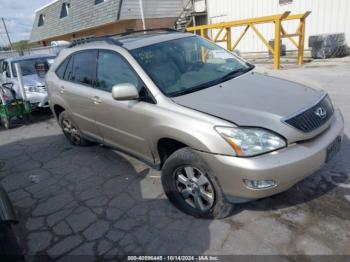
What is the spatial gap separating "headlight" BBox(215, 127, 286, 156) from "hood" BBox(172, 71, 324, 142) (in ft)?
0.17

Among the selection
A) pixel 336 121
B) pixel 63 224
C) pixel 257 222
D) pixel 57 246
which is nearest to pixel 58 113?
pixel 63 224

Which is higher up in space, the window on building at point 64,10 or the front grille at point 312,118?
the window on building at point 64,10

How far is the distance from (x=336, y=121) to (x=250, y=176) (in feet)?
4.10

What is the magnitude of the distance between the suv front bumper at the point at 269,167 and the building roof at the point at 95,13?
18908 mm

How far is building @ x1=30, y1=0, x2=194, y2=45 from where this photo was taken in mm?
19516

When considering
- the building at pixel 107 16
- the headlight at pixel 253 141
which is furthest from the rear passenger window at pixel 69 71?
the building at pixel 107 16

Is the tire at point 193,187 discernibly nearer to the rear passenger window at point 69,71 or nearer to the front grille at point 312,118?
the front grille at point 312,118

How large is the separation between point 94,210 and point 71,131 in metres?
2.17

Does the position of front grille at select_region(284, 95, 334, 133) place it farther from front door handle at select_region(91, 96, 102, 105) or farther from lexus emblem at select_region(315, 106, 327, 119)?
front door handle at select_region(91, 96, 102, 105)

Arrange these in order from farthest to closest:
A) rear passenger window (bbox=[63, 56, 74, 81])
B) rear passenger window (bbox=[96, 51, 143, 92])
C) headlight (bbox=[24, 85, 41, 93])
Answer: headlight (bbox=[24, 85, 41, 93]), rear passenger window (bbox=[63, 56, 74, 81]), rear passenger window (bbox=[96, 51, 143, 92])

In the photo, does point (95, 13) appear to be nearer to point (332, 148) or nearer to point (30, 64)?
point (30, 64)

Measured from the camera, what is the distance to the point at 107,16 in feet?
66.2

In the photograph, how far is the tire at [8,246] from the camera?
191 cm

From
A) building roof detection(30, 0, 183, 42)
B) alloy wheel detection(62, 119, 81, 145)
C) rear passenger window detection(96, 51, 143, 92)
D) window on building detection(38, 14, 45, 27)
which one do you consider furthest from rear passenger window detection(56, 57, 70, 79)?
window on building detection(38, 14, 45, 27)
